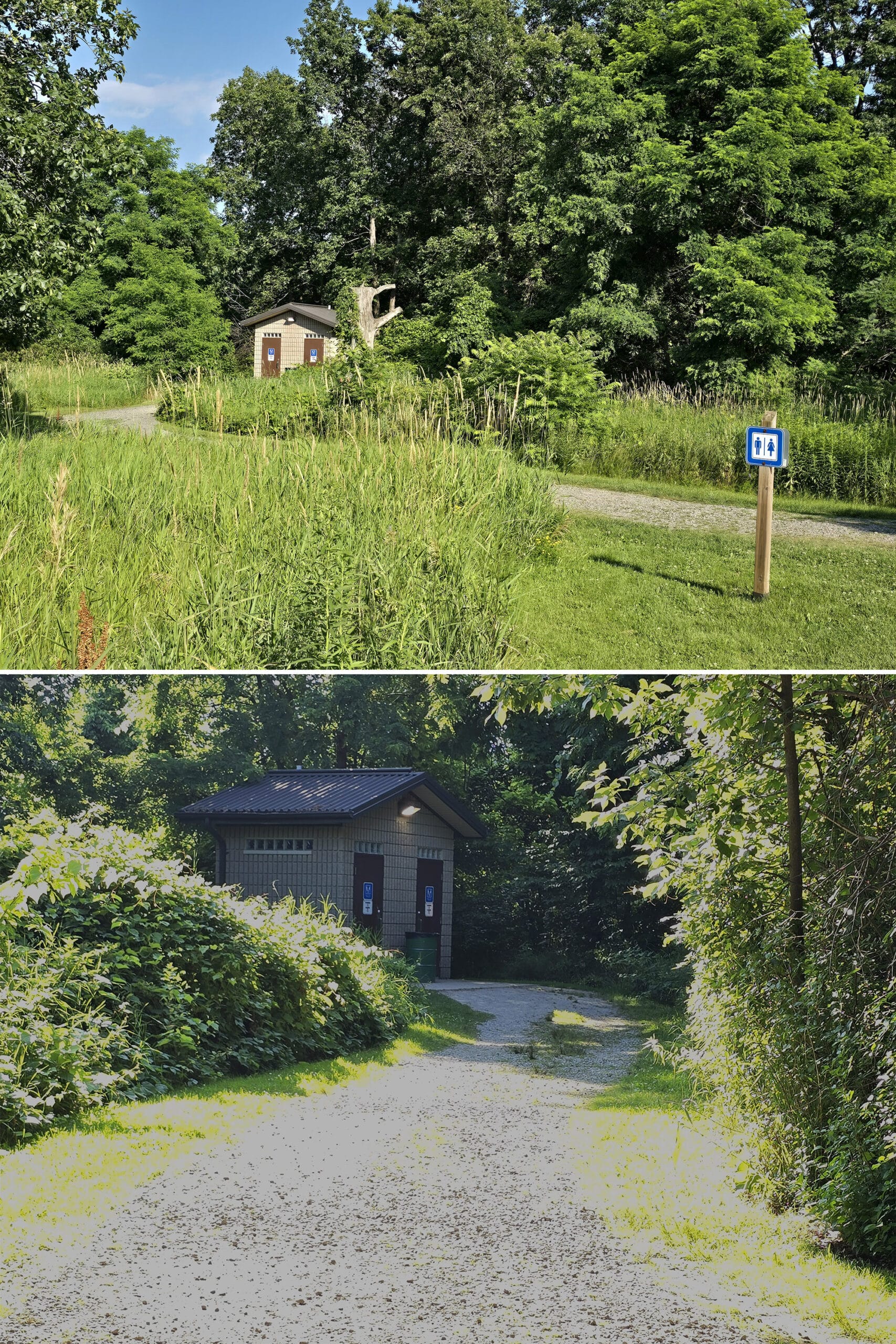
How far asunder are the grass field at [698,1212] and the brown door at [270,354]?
119 ft

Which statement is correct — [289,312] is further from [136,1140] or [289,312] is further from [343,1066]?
[136,1140]

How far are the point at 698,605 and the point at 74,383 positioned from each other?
19.5 m

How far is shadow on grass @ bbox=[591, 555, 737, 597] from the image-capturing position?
9.23 m

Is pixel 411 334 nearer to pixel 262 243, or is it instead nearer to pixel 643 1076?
pixel 262 243

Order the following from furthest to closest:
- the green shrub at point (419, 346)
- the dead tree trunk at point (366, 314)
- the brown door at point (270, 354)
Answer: the brown door at point (270, 354) < the dead tree trunk at point (366, 314) < the green shrub at point (419, 346)

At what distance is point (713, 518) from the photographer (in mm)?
11922

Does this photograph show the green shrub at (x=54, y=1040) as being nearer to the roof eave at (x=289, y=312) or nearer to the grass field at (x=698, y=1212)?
the grass field at (x=698, y=1212)

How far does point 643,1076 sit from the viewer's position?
5.93 m

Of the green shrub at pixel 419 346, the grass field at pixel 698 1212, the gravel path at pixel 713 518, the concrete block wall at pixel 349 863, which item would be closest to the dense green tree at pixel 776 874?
the grass field at pixel 698 1212

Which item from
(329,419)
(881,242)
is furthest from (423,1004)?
(881,242)

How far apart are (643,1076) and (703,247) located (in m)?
23.2

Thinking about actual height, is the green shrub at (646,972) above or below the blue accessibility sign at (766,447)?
below

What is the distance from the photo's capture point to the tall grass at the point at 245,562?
5363 mm

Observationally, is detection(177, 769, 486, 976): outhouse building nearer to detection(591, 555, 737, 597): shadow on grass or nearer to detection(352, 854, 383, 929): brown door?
detection(352, 854, 383, 929): brown door
